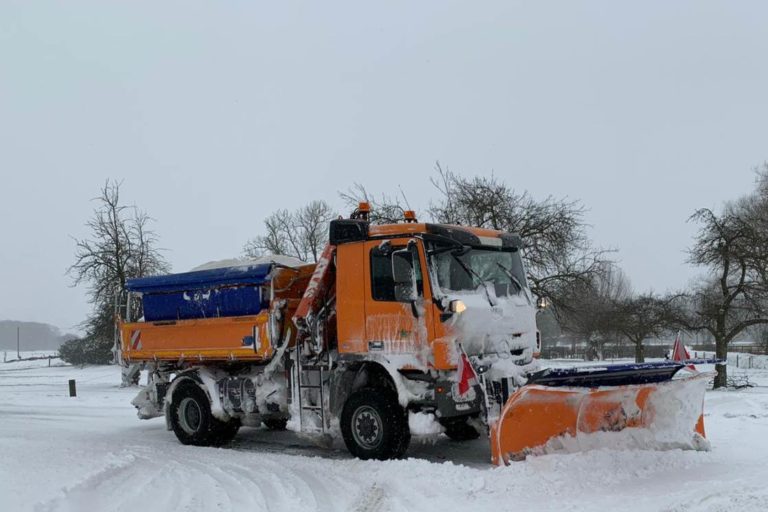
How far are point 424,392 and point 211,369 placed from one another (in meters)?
4.04

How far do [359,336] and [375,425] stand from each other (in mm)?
1051

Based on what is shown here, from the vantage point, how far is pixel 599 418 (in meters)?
7.30

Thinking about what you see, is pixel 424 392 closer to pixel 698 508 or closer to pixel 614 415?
pixel 614 415

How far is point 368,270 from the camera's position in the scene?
27.1 feet

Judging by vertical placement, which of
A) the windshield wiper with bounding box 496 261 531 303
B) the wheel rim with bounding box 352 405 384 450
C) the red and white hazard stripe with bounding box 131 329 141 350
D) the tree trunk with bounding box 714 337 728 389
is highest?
the windshield wiper with bounding box 496 261 531 303

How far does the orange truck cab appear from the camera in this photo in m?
7.64

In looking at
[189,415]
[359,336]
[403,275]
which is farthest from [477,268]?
[189,415]

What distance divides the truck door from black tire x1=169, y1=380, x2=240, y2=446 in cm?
345

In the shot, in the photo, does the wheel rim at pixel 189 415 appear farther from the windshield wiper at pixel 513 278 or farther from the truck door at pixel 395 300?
the windshield wiper at pixel 513 278

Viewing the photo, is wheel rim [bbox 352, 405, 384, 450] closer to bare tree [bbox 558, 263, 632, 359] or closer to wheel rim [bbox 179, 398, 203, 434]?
wheel rim [bbox 179, 398, 203, 434]

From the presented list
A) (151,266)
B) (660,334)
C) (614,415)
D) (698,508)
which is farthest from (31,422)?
(660,334)

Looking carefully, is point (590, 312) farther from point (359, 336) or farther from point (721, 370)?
point (359, 336)

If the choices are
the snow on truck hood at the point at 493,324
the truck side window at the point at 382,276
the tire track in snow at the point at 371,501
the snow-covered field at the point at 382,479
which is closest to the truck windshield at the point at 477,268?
the snow on truck hood at the point at 493,324

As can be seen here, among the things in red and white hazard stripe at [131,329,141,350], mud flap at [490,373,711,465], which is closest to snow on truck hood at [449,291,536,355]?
mud flap at [490,373,711,465]
